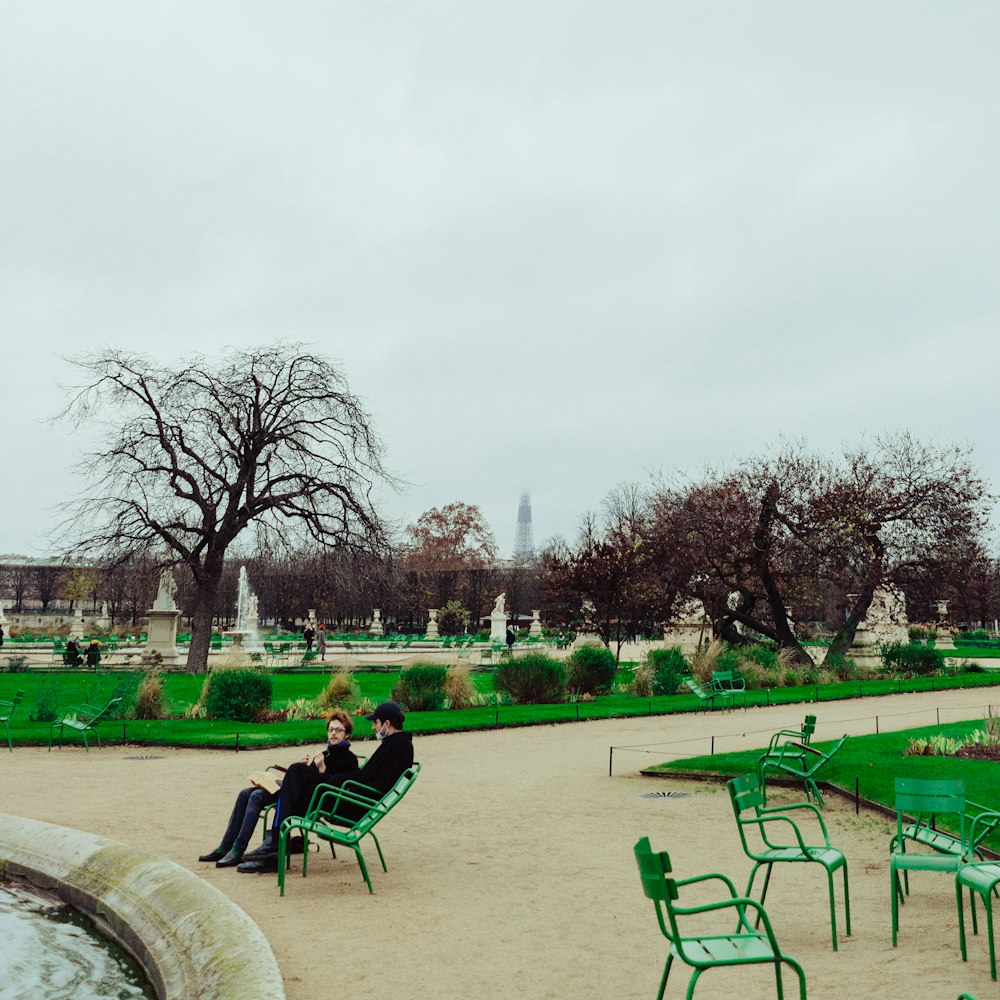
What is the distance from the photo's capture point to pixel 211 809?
9.81 m

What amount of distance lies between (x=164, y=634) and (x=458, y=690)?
1773 cm

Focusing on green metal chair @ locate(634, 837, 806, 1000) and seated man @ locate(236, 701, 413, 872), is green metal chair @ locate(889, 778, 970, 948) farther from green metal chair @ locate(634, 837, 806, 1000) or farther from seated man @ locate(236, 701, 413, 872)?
seated man @ locate(236, 701, 413, 872)

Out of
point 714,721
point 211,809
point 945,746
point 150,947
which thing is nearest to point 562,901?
point 150,947

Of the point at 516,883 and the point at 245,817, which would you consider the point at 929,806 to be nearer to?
the point at 516,883

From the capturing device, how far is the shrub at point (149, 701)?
60.1 feet

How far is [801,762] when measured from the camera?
11.0 m

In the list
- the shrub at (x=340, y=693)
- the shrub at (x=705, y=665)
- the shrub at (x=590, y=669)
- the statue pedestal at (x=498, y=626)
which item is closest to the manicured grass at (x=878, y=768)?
the shrub at (x=340, y=693)

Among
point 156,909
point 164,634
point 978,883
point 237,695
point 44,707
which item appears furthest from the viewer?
point 164,634

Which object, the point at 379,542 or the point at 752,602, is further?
the point at 752,602

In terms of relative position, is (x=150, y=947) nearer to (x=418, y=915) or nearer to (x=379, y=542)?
(x=418, y=915)

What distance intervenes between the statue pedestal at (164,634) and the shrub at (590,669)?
1684 centimetres

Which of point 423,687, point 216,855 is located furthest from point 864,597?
point 216,855

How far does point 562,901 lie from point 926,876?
2895 millimetres

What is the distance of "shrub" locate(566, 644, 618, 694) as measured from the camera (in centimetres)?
2280
